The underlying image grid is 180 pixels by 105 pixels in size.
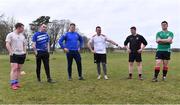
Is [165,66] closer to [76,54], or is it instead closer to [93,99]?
[76,54]

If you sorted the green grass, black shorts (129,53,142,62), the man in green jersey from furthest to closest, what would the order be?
black shorts (129,53,142,62), the man in green jersey, the green grass

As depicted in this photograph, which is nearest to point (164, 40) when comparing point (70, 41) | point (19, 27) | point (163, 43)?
point (163, 43)

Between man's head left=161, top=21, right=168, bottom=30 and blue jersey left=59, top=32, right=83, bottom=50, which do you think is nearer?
man's head left=161, top=21, right=168, bottom=30

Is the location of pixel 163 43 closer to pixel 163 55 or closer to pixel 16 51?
pixel 163 55

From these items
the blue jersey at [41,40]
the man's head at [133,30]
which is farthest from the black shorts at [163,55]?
the blue jersey at [41,40]

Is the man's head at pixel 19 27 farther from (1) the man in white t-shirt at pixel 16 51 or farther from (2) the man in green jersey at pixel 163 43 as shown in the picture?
(2) the man in green jersey at pixel 163 43

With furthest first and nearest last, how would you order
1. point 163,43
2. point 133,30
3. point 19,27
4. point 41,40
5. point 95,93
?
point 133,30 → point 163,43 → point 41,40 → point 19,27 → point 95,93

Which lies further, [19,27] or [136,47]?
[136,47]

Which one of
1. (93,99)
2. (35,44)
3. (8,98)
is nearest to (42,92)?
(8,98)

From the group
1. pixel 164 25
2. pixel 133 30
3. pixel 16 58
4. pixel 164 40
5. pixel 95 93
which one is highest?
pixel 164 25

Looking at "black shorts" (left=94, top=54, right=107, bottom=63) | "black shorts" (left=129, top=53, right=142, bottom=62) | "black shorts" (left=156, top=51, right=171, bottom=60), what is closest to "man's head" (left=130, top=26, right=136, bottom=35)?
"black shorts" (left=129, top=53, right=142, bottom=62)

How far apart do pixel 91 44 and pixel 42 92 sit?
158 inches

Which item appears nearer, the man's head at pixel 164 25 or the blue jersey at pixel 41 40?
the blue jersey at pixel 41 40

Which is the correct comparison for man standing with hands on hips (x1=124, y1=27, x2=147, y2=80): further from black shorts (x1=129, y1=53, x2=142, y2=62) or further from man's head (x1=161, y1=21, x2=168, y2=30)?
man's head (x1=161, y1=21, x2=168, y2=30)
